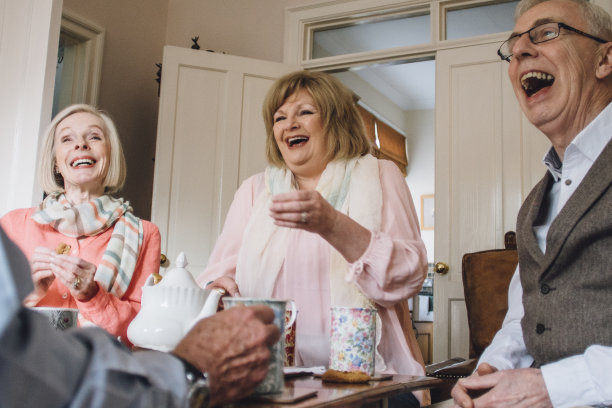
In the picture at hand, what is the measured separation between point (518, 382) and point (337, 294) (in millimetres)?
546

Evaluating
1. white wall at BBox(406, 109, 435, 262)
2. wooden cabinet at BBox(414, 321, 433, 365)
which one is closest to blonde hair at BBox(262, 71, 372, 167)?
wooden cabinet at BBox(414, 321, 433, 365)

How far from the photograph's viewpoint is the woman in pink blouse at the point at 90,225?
1.70 m

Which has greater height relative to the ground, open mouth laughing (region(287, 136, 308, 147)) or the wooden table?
open mouth laughing (region(287, 136, 308, 147))

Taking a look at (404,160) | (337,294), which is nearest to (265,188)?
(337,294)

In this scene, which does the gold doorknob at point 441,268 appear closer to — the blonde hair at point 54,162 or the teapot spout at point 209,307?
the blonde hair at point 54,162

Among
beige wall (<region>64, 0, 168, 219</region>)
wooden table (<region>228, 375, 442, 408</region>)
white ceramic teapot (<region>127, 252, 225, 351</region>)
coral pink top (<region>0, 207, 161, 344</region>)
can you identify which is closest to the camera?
wooden table (<region>228, 375, 442, 408</region>)

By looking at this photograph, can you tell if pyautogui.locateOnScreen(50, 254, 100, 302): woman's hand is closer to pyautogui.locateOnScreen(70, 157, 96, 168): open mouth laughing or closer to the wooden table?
pyautogui.locateOnScreen(70, 157, 96, 168): open mouth laughing

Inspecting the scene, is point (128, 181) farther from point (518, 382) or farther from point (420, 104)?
point (420, 104)

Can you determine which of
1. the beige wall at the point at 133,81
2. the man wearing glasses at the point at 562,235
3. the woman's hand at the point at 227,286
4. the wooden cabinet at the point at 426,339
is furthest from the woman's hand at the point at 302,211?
the wooden cabinet at the point at 426,339

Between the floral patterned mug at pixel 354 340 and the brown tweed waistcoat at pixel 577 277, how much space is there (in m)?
0.37

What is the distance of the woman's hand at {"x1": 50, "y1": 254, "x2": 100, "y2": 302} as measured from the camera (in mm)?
1462

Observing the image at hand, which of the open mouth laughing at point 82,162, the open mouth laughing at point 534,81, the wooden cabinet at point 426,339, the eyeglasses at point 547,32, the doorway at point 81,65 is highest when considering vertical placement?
the doorway at point 81,65

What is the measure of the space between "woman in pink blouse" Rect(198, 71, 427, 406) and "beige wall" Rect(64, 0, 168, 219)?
252 centimetres

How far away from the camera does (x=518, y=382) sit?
110 centimetres
